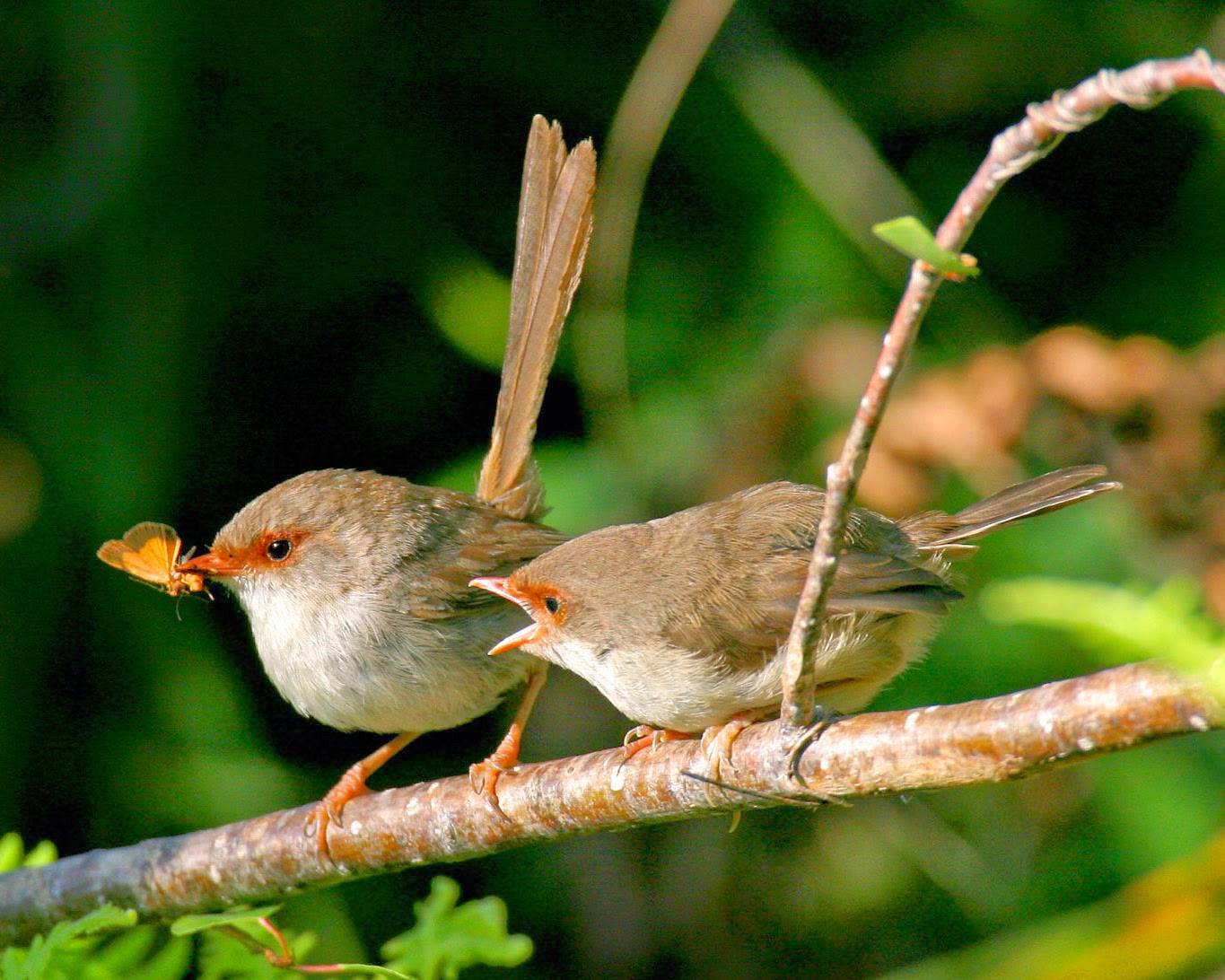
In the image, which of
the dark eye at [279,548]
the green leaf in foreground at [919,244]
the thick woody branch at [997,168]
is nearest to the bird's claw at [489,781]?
the dark eye at [279,548]

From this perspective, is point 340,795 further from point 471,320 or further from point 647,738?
point 471,320

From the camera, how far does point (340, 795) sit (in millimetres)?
3217

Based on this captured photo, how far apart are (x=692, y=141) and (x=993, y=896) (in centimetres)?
303

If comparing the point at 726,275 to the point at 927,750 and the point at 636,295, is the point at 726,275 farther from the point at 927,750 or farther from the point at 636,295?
the point at 927,750

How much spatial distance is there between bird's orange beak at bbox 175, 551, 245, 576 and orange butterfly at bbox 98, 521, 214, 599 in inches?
1.0

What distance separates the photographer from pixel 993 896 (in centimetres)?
432

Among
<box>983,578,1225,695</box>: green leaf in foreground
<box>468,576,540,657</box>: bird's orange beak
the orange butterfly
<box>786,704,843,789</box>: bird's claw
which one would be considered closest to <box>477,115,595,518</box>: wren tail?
<box>468,576,540,657</box>: bird's orange beak

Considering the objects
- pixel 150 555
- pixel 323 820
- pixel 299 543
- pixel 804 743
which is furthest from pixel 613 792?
pixel 150 555

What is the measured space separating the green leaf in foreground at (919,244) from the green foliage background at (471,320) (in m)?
3.24

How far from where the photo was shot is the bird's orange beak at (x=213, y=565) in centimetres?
326

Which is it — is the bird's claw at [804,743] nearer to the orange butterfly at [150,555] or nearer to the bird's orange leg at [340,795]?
the bird's orange leg at [340,795]

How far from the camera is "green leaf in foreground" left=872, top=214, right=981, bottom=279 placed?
111 centimetres

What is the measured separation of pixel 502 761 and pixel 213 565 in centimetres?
92

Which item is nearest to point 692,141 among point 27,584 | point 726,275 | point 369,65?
point 726,275
